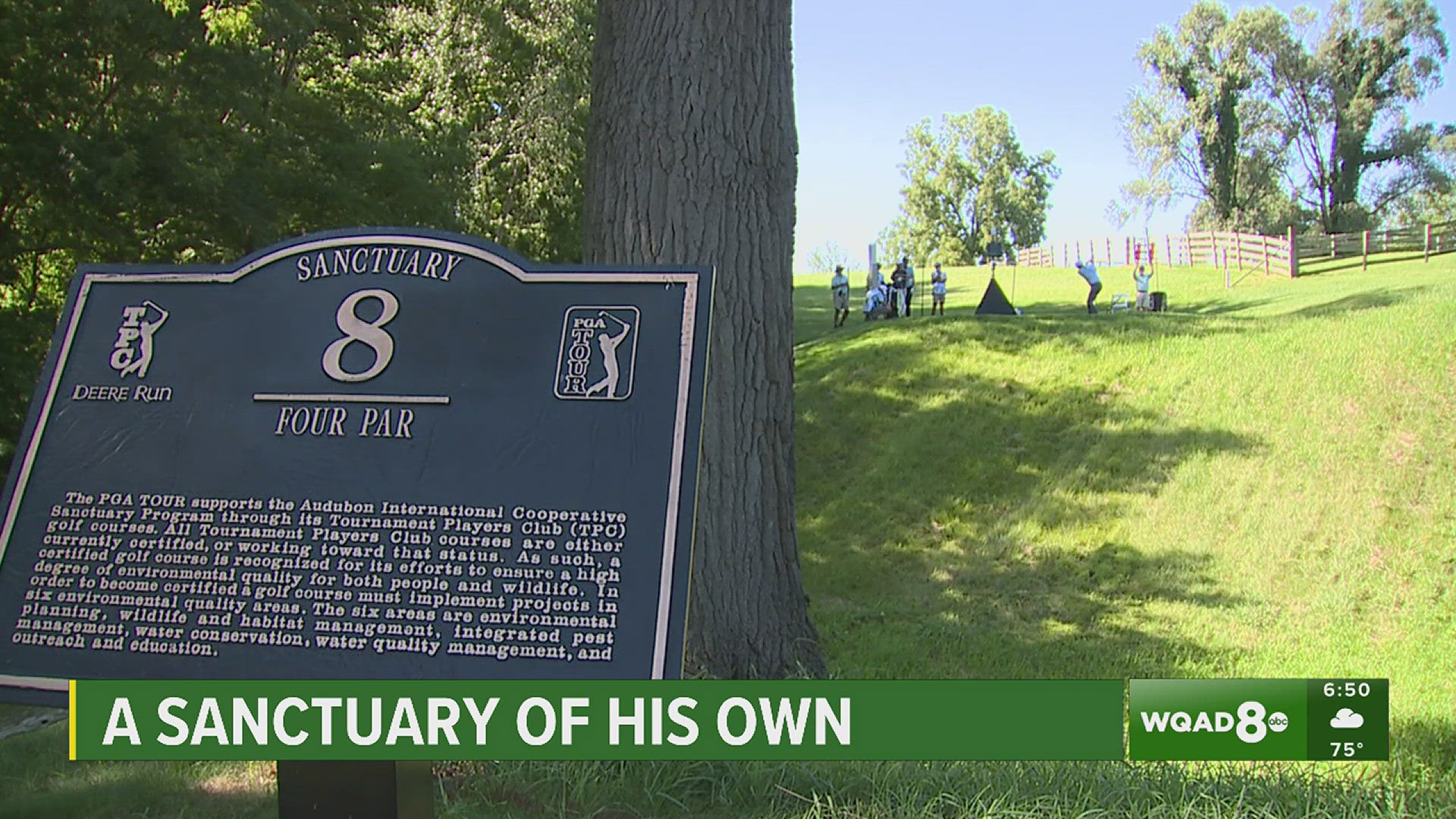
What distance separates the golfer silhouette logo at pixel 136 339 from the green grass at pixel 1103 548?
195cm

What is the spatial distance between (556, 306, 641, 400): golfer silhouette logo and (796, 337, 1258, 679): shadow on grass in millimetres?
5074

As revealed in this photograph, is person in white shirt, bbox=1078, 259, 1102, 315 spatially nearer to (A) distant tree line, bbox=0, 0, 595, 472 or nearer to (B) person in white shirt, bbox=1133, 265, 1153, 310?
(B) person in white shirt, bbox=1133, 265, 1153, 310

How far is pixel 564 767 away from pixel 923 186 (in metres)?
64.3

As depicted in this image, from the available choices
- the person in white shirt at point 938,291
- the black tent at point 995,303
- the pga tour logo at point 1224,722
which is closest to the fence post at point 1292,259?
the person in white shirt at point 938,291

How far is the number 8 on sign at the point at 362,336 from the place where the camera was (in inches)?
168

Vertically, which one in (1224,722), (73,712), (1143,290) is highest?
(1143,290)

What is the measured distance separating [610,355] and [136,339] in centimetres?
185

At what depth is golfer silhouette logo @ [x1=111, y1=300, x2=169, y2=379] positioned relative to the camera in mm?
4543

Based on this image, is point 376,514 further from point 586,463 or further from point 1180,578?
point 1180,578

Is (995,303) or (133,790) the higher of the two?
(995,303)

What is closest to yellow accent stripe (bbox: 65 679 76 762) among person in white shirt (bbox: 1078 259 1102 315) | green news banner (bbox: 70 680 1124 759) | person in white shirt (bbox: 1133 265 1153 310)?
green news banner (bbox: 70 680 1124 759)

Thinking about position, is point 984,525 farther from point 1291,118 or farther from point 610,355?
point 1291,118

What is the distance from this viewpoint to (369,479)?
411 cm

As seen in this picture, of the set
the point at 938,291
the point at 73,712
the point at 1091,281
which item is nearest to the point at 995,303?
the point at 938,291
